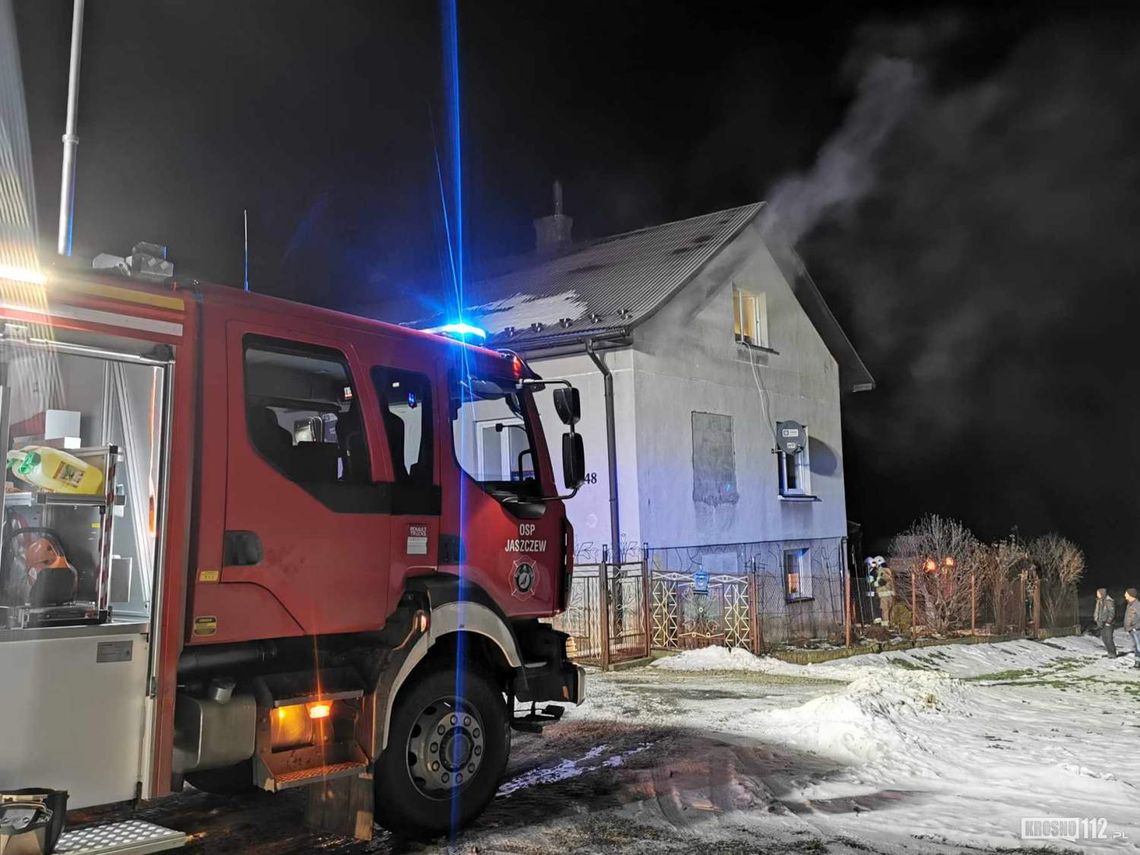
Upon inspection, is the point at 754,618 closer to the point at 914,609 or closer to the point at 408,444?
the point at 914,609

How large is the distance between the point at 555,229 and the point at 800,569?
33.7 ft

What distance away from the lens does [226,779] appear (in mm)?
5305

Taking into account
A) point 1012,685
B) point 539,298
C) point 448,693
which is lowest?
point 1012,685

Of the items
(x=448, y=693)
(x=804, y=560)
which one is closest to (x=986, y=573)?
(x=804, y=560)

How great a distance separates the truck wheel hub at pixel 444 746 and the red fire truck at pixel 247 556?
18 mm

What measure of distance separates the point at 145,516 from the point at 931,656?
13013mm

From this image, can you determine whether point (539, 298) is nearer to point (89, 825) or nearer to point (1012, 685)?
point (1012, 685)

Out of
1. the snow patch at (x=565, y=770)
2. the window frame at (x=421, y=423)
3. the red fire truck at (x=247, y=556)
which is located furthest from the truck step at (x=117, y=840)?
the snow patch at (x=565, y=770)

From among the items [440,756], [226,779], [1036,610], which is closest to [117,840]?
[226,779]

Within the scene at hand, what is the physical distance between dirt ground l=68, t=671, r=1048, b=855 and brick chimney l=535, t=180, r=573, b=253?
55.4 feet

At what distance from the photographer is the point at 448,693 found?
559 centimetres

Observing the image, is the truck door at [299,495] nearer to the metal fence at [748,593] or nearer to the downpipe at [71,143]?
the downpipe at [71,143]

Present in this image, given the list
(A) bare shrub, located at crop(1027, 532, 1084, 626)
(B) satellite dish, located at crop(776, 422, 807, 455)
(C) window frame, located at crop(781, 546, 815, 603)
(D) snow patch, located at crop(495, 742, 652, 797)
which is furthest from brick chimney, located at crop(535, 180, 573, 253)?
(D) snow patch, located at crop(495, 742, 652, 797)

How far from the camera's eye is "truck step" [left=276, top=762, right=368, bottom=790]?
4758 millimetres
